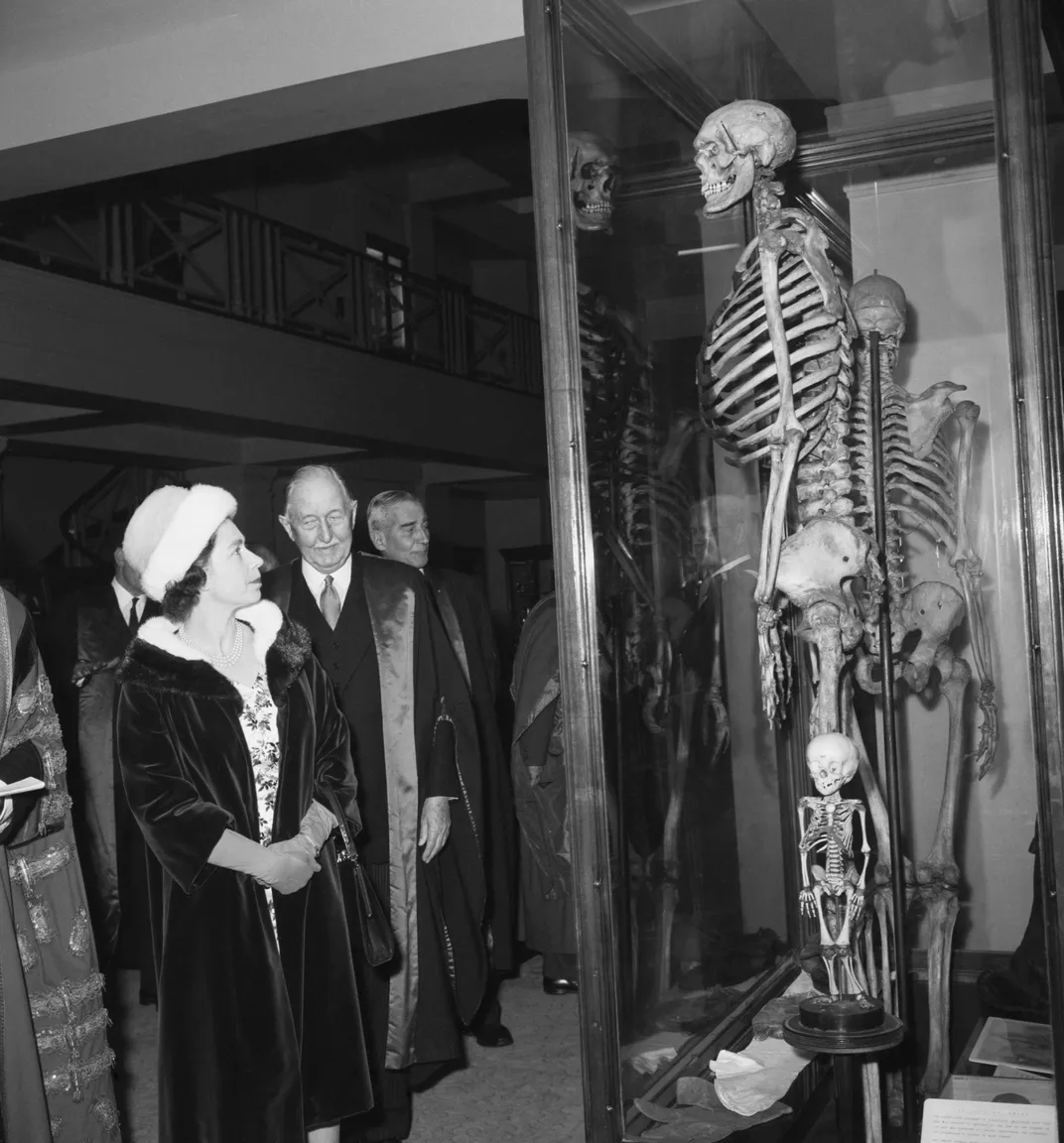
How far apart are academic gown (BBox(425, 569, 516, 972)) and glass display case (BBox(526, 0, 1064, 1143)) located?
1862 millimetres

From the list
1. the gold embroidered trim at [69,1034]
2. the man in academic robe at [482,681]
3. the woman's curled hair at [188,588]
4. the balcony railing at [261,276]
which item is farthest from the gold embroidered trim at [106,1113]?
the balcony railing at [261,276]

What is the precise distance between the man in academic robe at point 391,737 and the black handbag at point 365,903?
60 cm

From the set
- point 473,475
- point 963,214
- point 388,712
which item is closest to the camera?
point 963,214

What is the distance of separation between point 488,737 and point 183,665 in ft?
6.88

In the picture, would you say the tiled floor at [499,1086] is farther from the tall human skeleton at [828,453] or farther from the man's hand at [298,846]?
the tall human skeleton at [828,453]

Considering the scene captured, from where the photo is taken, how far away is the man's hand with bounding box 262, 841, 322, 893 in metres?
3.04

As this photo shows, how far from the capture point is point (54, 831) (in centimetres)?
337

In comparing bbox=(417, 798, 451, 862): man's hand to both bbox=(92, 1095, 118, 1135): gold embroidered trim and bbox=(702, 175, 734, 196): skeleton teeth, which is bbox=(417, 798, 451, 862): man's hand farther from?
bbox=(702, 175, 734, 196): skeleton teeth

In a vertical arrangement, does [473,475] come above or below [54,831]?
above

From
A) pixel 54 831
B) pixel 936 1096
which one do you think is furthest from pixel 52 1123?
pixel 936 1096

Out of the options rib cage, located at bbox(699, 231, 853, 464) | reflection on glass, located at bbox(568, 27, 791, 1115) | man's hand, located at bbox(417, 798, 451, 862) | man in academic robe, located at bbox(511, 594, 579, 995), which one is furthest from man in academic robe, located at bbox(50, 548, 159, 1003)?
rib cage, located at bbox(699, 231, 853, 464)

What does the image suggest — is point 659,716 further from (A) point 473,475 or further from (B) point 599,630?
(A) point 473,475

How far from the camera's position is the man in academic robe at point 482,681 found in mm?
4977

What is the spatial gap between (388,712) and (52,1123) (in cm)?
138
